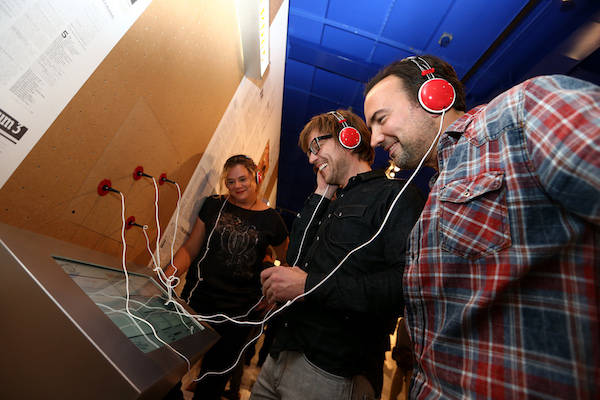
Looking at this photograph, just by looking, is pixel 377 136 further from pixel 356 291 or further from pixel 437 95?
pixel 356 291

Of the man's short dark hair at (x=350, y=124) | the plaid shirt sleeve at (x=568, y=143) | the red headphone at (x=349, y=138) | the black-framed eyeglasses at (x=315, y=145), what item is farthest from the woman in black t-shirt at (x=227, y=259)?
the plaid shirt sleeve at (x=568, y=143)

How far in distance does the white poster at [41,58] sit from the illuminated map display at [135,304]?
35cm

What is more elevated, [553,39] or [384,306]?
[553,39]

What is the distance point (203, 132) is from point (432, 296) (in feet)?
5.50

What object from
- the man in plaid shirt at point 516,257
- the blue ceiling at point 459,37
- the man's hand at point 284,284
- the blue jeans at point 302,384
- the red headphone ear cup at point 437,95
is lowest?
the blue jeans at point 302,384

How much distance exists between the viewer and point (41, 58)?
2.25 ft

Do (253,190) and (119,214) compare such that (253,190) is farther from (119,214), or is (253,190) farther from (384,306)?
(384,306)

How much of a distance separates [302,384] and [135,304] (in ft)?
2.15

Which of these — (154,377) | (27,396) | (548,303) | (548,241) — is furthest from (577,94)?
(27,396)

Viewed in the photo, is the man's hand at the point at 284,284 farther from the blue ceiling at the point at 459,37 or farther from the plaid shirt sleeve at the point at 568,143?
the blue ceiling at the point at 459,37

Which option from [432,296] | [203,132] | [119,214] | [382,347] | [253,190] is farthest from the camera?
[253,190]

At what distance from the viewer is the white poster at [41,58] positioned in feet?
2.04

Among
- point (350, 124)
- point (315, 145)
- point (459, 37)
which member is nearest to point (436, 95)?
point (350, 124)

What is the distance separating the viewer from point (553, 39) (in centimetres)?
229
